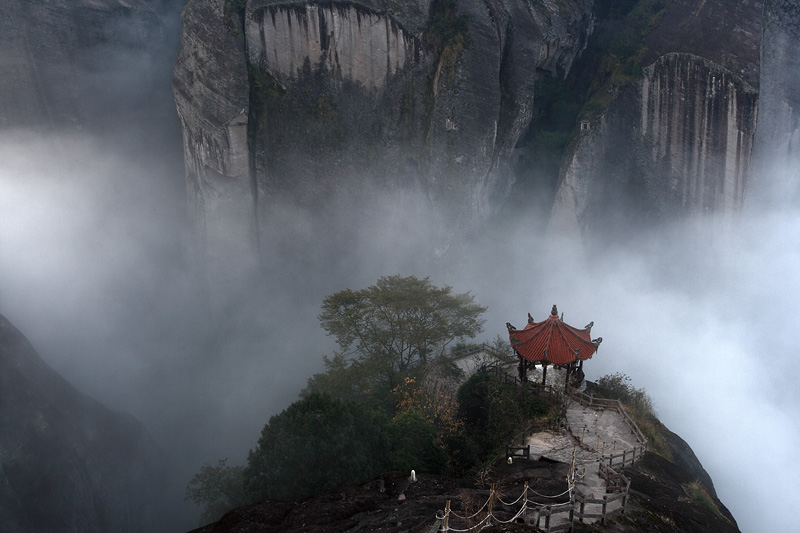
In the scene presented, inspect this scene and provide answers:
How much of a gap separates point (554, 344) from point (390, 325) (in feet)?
23.0

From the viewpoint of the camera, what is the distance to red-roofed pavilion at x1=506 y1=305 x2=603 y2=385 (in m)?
14.5

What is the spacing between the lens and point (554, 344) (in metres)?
14.6

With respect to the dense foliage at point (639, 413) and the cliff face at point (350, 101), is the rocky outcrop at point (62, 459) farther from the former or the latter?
the dense foliage at point (639, 413)

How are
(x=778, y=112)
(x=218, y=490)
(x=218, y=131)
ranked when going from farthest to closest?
(x=778, y=112)
(x=218, y=131)
(x=218, y=490)

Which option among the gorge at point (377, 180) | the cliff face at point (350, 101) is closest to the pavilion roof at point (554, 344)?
the gorge at point (377, 180)

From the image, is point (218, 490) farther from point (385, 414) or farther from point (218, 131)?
point (218, 131)

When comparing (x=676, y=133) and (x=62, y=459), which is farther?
(x=676, y=133)

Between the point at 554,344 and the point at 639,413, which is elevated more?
the point at 554,344

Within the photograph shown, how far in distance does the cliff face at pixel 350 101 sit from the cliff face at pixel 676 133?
4742 millimetres

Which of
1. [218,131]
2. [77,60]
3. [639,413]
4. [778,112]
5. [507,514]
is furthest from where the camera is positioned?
[77,60]

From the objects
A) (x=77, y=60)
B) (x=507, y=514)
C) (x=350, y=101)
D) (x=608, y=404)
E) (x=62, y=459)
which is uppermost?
(x=77, y=60)

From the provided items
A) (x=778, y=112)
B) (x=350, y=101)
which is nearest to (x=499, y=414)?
(x=350, y=101)

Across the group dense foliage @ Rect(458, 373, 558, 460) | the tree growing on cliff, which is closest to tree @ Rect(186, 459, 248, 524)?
the tree growing on cliff

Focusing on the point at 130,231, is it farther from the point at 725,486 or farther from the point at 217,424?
the point at 725,486
